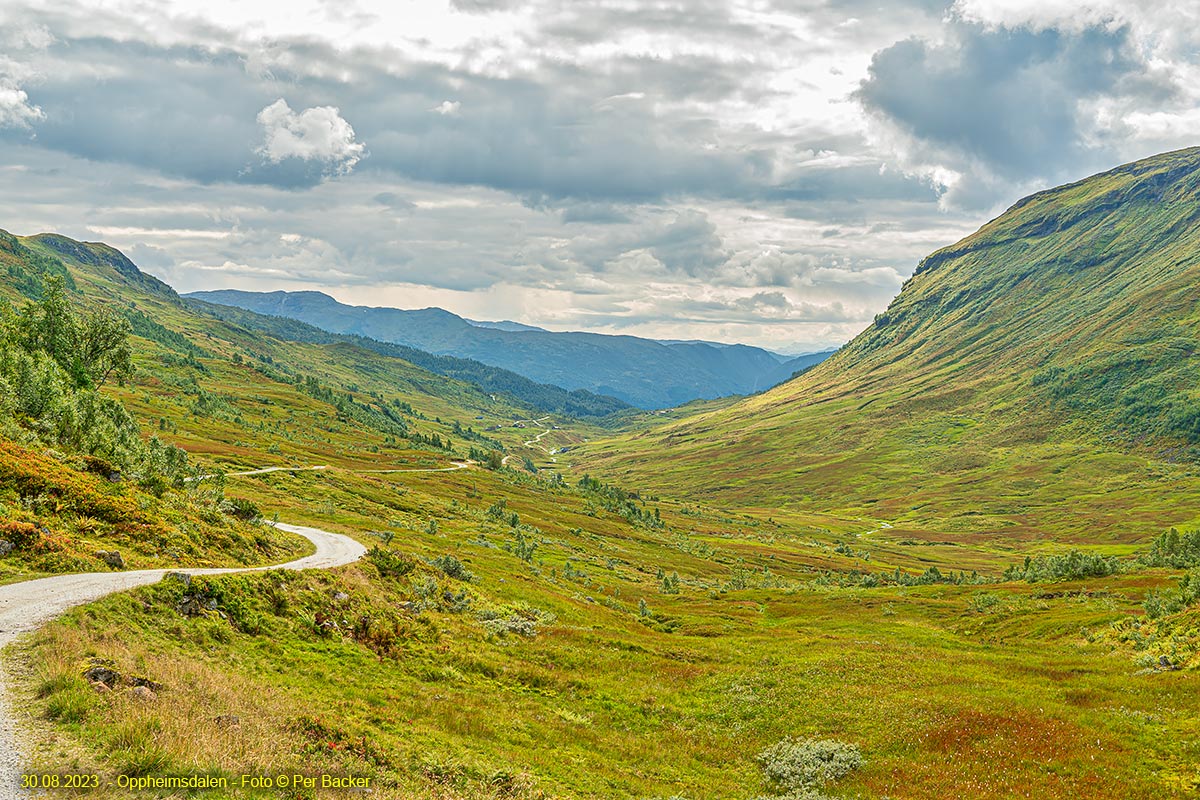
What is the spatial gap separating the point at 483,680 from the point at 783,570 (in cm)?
14262

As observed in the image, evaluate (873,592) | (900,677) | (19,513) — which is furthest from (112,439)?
(873,592)

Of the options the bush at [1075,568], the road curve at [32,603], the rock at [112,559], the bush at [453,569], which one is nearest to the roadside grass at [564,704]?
the road curve at [32,603]

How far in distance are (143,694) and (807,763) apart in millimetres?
25907

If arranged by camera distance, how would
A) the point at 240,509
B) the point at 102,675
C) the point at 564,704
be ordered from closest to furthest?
the point at 102,675
the point at 564,704
the point at 240,509

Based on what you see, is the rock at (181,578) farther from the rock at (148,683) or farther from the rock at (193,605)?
the rock at (148,683)

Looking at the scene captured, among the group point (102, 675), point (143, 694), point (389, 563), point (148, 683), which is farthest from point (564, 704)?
point (102, 675)

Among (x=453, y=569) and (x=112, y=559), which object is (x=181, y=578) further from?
(x=453, y=569)

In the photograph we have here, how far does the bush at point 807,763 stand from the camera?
2702 centimetres

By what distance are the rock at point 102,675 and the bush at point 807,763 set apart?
24.8 m

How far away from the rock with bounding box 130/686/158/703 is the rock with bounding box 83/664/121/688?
597 mm

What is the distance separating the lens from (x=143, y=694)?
17.2 metres

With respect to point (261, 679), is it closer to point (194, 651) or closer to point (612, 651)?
point (194, 651)

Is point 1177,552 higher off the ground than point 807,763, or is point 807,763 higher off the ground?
point 1177,552

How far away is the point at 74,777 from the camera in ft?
42.0
